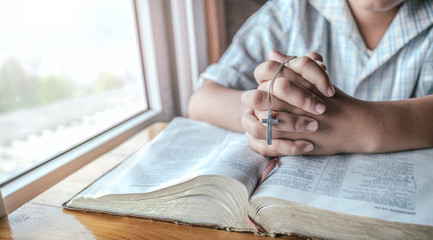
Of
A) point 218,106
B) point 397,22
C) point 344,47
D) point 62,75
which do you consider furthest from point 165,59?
point 397,22

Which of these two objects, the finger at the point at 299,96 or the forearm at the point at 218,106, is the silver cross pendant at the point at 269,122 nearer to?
the finger at the point at 299,96

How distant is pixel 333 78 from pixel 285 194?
21.5 inches

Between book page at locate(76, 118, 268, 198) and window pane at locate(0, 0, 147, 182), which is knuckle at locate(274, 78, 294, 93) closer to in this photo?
book page at locate(76, 118, 268, 198)

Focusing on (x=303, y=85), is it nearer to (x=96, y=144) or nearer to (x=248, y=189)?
(x=248, y=189)

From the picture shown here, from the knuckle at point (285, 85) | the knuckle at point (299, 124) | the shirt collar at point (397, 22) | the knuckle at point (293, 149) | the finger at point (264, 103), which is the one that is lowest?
the knuckle at point (293, 149)

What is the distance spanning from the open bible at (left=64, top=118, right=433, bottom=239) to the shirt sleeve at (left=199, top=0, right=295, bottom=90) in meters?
0.33

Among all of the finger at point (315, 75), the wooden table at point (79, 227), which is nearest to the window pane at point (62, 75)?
the wooden table at point (79, 227)

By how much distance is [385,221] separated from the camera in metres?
0.34

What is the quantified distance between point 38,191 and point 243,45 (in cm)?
60

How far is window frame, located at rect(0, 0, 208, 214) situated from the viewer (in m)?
0.92

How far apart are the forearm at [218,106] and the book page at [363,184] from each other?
0.20 m

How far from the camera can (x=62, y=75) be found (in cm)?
82

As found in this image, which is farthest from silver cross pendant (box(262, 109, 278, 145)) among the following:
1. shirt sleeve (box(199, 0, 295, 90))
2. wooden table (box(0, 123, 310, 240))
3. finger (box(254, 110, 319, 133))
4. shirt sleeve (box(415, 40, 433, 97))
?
shirt sleeve (box(415, 40, 433, 97))

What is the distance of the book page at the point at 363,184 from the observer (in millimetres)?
348
